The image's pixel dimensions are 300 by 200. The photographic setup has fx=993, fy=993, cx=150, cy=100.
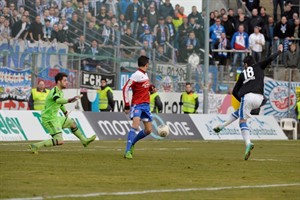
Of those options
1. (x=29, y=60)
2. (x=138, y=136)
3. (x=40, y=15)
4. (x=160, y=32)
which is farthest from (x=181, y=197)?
(x=160, y=32)

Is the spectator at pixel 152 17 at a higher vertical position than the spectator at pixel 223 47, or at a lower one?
higher

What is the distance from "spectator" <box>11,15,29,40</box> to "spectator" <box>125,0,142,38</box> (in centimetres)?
497

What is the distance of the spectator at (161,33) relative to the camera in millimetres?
38062

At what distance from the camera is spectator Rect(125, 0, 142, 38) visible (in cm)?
3709

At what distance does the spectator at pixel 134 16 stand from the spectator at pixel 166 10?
130 cm

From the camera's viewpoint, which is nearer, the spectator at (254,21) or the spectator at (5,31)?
the spectator at (5,31)

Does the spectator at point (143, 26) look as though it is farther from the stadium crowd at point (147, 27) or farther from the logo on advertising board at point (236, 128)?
the logo on advertising board at point (236, 128)

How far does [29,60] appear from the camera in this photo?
3170 cm

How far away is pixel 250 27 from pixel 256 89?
20030 millimetres

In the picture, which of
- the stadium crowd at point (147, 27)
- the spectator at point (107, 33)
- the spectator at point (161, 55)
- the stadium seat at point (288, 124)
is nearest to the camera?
the stadium crowd at point (147, 27)

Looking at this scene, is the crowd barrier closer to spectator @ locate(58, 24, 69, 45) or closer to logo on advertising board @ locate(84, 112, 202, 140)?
logo on advertising board @ locate(84, 112, 202, 140)

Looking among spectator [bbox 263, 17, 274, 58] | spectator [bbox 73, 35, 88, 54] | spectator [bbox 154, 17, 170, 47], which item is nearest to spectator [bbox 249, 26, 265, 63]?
spectator [bbox 263, 17, 274, 58]

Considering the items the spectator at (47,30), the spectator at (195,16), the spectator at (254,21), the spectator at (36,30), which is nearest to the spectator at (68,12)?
the spectator at (47,30)

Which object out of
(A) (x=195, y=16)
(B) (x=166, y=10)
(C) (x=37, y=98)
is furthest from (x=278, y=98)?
(C) (x=37, y=98)
